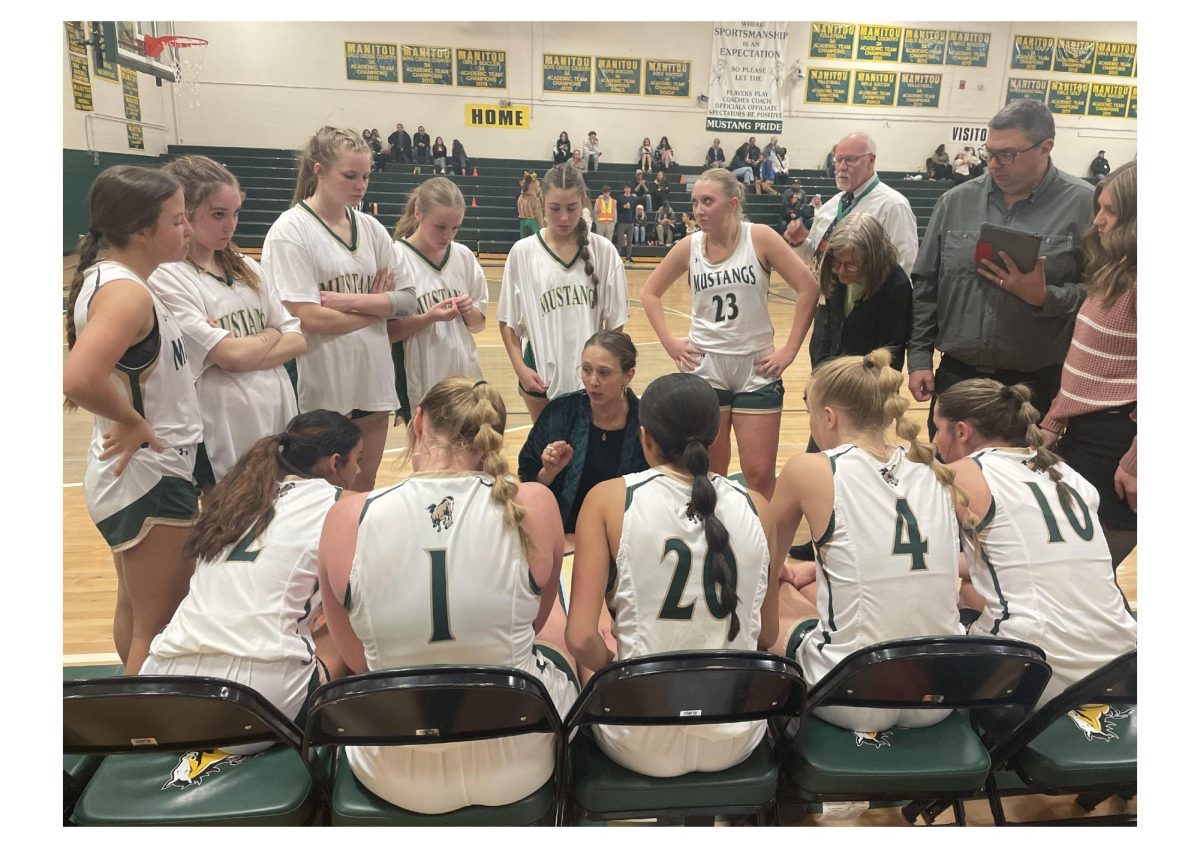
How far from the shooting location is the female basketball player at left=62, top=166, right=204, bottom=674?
6.16ft

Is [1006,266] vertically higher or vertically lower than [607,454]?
higher

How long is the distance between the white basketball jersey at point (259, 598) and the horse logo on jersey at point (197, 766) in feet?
0.72

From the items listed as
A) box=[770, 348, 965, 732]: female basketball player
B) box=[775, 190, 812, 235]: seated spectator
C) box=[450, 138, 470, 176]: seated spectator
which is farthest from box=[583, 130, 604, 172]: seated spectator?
box=[770, 348, 965, 732]: female basketball player

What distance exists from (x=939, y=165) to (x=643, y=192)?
17.6 ft

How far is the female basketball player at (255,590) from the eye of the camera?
5.50ft

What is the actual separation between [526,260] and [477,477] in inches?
76.2

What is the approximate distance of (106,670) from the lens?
2158 mm

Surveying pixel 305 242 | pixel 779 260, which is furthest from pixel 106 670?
pixel 779 260

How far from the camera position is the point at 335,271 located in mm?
2916

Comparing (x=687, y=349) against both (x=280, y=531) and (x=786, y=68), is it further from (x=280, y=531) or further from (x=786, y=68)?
(x=786, y=68)

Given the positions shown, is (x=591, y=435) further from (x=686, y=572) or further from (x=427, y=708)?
(x=427, y=708)

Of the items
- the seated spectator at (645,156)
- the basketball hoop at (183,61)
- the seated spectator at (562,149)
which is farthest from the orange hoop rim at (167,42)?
the seated spectator at (645,156)

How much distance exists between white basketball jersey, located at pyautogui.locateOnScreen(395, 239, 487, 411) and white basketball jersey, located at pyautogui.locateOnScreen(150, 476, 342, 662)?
1.51 meters

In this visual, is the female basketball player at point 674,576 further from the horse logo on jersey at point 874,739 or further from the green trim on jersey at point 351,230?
the green trim on jersey at point 351,230
